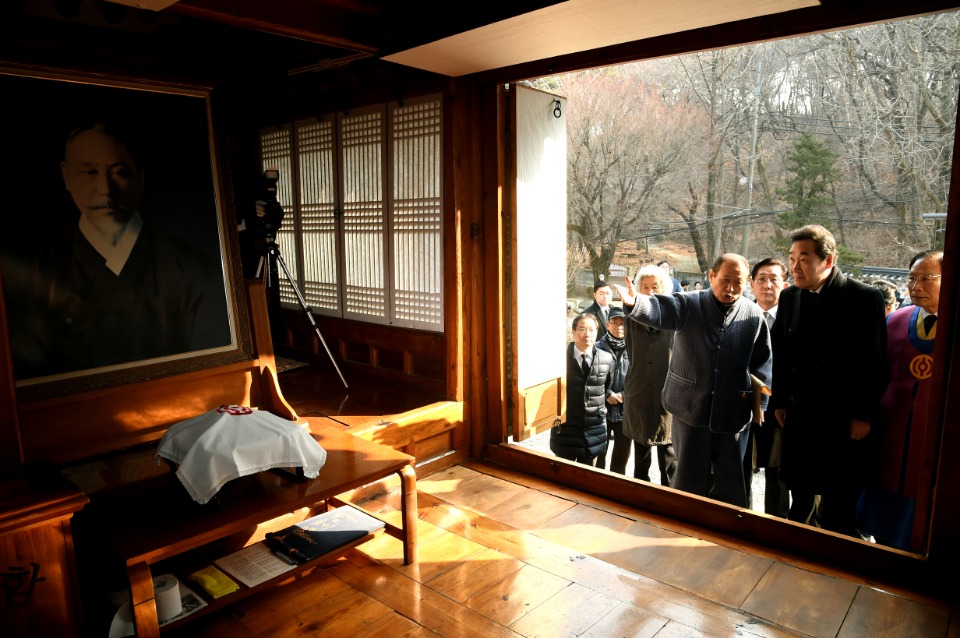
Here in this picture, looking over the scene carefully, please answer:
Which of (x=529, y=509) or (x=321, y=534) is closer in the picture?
(x=321, y=534)

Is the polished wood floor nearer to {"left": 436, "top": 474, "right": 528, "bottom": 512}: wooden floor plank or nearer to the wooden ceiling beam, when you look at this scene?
{"left": 436, "top": 474, "right": 528, "bottom": 512}: wooden floor plank

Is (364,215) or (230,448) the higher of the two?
(364,215)

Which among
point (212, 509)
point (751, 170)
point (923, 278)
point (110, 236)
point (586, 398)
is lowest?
point (586, 398)

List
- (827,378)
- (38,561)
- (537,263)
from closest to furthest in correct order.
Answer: (38,561) → (827,378) → (537,263)

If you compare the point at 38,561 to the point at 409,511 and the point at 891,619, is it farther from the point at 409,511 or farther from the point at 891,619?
the point at 891,619

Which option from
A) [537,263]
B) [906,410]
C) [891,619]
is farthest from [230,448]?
[906,410]

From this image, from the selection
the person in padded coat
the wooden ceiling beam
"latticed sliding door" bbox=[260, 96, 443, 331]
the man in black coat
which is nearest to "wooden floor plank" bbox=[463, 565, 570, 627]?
the man in black coat

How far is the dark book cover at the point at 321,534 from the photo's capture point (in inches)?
96.3

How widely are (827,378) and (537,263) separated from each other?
179 centimetres

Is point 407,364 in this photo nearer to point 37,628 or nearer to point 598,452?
point 598,452

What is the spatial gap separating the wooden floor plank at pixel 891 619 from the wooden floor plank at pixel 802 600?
4 cm

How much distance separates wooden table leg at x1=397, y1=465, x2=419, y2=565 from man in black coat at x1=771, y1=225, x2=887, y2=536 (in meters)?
1.81

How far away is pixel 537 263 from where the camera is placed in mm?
3957

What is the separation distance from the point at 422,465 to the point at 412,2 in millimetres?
2513
